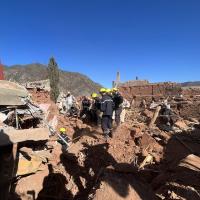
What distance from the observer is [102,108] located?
29.0ft

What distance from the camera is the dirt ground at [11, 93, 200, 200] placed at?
438 centimetres

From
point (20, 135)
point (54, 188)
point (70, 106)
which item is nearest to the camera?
point (20, 135)

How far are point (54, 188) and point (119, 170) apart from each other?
9.71 ft

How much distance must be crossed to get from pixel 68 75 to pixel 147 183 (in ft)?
239

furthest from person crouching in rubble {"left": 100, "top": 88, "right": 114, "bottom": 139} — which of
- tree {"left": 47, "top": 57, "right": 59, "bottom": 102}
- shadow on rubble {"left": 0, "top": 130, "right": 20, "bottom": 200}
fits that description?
tree {"left": 47, "top": 57, "right": 59, "bottom": 102}

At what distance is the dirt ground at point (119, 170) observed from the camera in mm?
4375

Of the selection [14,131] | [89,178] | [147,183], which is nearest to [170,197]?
[147,183]

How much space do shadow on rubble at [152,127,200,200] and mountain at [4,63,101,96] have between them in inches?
2265

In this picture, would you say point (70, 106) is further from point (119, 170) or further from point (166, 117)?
point (119, 170)

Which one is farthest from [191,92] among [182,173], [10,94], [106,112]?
[182,173]

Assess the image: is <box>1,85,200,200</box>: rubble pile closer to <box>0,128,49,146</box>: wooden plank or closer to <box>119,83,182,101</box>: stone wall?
<box>0,128,49,146</box>: wooden plank

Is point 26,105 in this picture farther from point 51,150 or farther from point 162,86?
point 162,86

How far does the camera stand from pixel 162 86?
2033 cm

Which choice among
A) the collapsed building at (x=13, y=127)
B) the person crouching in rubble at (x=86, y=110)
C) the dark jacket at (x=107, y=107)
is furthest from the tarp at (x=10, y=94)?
the person crouching in rubble at (x=86, y=110)
